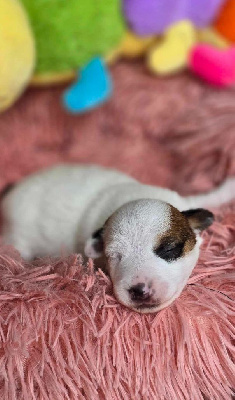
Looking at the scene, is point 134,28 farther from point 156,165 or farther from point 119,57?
point 156,165

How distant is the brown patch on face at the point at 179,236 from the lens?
3.15ft

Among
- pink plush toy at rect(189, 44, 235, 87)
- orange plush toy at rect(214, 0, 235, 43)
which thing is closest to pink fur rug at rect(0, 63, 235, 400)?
pink plush toy at rect(189, 44, 235, 87)

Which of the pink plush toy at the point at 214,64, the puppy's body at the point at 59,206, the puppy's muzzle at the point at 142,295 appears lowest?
the puppy's body at the point at 59,206

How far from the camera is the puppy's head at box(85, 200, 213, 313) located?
2.98ft

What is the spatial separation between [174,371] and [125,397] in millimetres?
98

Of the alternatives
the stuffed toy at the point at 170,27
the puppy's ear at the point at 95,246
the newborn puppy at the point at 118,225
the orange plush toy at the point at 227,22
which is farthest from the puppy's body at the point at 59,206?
the orange plush toy at the point at 227,22

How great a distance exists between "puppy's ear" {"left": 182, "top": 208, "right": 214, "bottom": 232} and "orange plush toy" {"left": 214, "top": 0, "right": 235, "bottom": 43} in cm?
87

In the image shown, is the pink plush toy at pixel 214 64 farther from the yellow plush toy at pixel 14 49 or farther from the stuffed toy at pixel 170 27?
the yellow plush toy at pixel 14 49

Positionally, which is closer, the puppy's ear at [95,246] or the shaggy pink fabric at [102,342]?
the shaggy pink fabric at [102,342]

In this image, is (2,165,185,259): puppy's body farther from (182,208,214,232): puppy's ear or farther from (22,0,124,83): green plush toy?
(22,0,124,83): green plush toy

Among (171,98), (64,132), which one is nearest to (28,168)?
(64,132)

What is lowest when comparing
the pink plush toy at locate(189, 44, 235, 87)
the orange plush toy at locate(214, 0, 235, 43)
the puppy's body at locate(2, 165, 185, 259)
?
the puppy's body at locate(2, 165, 185, 259)

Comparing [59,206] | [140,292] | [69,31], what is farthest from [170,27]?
[140,292]

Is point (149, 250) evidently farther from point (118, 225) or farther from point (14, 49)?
point (14, 49)
